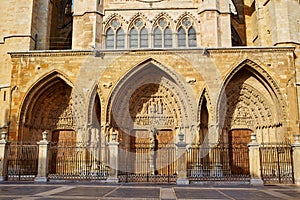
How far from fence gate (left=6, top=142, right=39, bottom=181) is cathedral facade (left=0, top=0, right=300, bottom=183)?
0.35 m

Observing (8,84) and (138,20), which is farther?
(138,20)

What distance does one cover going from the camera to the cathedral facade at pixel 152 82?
41.1 ft

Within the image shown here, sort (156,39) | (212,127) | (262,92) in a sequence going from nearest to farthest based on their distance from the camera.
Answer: (212,127) < (262,92) < (156,39)

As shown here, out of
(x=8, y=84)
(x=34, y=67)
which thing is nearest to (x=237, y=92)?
(x=34, y=67)

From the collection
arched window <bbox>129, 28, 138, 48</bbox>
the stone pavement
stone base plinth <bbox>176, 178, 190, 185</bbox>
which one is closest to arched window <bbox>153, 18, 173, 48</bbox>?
arched window <bbox>129, 28, 138, 48</bbox>

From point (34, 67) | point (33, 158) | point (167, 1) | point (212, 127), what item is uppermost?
point (167, 1)

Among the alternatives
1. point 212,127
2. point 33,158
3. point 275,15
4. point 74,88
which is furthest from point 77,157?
point 275,15

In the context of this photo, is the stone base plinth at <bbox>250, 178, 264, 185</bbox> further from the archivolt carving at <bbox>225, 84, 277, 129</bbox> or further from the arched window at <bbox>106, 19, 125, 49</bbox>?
the arched window at <bbox>106, 19, 125, 49</bbox>

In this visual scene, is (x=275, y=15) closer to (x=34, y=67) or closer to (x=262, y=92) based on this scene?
(x=262, y=92)

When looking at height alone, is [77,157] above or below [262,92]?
below

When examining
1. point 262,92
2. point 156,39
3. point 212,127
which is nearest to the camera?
point 212,127

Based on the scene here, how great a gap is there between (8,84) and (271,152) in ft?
36.7

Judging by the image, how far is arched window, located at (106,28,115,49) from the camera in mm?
14891

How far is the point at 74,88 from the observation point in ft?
42.1
